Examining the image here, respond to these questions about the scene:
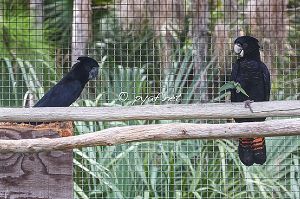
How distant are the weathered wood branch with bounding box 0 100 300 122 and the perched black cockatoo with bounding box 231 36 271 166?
642 mm

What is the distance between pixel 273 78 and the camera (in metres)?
5.80

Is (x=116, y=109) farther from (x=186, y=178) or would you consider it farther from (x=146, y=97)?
(x=186, y=178)

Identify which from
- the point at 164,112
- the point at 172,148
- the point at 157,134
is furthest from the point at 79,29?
the point at 157,134

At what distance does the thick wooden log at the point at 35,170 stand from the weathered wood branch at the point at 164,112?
9 centimetres

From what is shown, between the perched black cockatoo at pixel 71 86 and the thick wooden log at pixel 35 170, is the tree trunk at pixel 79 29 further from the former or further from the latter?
the thick wooden log at pixel 35 170

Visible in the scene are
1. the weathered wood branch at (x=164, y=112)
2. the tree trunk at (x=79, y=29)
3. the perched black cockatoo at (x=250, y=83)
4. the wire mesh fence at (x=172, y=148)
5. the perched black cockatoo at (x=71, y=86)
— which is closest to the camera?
the weathered wood branch at (x=164, y=112)

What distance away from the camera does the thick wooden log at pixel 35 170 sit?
3.47 meters

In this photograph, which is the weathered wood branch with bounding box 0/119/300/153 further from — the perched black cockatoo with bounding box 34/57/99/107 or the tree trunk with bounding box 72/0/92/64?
the tree trunk with bounding box 72/0/92/64

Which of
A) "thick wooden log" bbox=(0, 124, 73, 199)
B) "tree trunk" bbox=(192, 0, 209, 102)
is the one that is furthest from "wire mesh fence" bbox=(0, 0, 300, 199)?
"thick wooden log" bbox=(0, 124, 73, 199)

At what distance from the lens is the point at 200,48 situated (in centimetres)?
583

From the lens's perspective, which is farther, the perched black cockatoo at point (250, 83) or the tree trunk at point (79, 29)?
the tree trunk at point (79, 29)

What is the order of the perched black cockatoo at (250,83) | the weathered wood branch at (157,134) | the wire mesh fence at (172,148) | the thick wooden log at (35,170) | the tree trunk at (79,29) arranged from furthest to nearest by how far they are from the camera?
1. the tree trunk at (79,29)
2. the wire mesh fence at (172,148)
3. the perched black cockatoo at (250,83)
4. the thick wooden log at (35,170)
5. the weathered wood branch at (157,134)

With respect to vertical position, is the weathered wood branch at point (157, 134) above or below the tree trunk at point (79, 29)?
below

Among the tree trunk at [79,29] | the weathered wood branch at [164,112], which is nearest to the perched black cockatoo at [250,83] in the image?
the weathered wood branch at [164,112]
